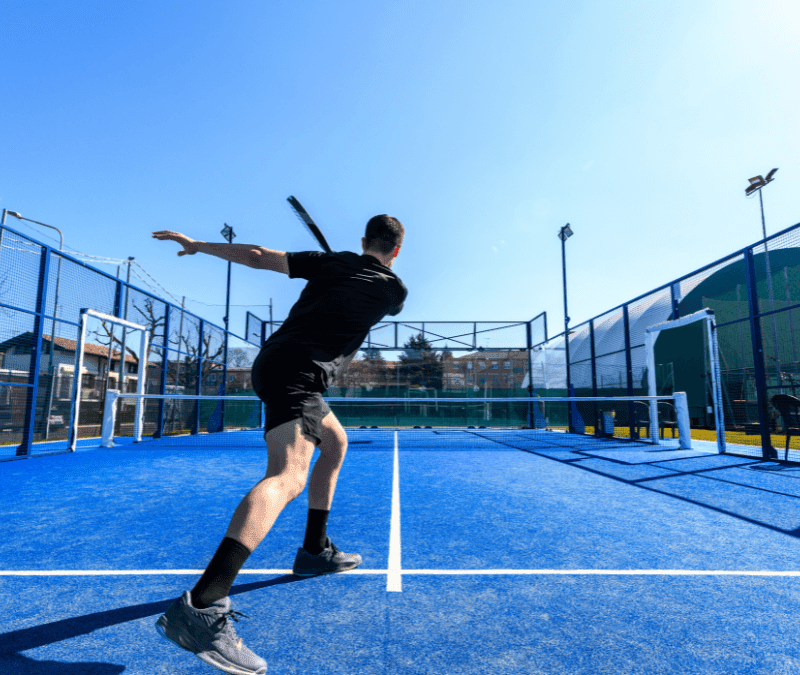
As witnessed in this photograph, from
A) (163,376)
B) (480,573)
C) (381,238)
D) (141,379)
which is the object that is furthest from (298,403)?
(163,376)

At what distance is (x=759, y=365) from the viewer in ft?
26.5

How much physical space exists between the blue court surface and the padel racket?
2.20 m

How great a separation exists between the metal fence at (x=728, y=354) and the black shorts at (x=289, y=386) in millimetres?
8101

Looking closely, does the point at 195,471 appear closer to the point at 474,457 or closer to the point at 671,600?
the point at 474,457

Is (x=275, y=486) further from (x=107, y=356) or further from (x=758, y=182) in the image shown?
(x=758, y=182)

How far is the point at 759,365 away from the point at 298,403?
902 centimetres

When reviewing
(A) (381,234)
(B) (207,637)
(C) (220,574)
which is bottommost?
(B) (207,637)

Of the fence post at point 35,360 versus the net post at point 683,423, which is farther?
the net post at point 683,423

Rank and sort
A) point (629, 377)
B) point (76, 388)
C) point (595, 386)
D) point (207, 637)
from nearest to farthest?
point (207, 637) < point (76, 388) < point (629, 377) < point (595, 386)

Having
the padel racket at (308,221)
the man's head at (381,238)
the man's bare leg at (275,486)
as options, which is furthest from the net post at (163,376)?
the man's bare leg at (275,486)

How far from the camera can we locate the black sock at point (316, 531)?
2373 mm

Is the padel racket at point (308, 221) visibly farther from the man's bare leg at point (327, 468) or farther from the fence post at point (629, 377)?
the fence post at point (629, 377)

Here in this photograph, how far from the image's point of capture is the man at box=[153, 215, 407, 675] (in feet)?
4.94

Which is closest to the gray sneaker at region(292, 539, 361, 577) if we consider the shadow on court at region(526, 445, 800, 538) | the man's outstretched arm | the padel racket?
the man's outstretched arm
